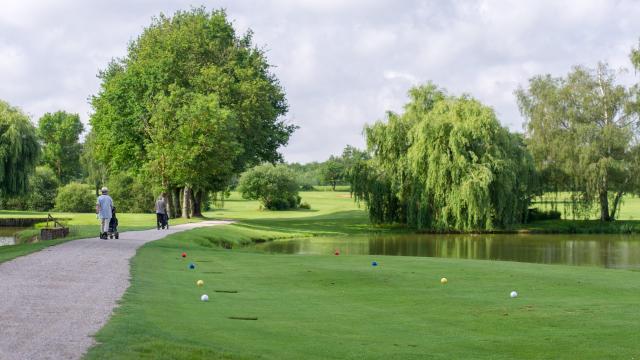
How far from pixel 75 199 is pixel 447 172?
5411 cm

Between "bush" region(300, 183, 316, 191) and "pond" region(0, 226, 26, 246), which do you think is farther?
"bush" region(300, 183, 316, 191)

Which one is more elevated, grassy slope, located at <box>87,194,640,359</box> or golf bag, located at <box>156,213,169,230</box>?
golf bag, located at <box>156,213,169,230</box>

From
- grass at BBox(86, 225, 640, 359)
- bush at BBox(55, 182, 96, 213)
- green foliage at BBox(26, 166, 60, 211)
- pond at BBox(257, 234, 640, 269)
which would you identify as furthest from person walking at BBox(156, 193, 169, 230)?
green foliage at BBox(26, 166, 60, 211)

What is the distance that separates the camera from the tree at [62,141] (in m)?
132

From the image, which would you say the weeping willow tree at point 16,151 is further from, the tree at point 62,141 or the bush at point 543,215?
the tree at point 62,141

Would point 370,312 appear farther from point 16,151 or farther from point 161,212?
point 16,151

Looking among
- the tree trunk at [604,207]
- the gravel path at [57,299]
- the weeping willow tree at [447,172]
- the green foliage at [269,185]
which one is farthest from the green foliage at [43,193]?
the gravel path at [57,299]

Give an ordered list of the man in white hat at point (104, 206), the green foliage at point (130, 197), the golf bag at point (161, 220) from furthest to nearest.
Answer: the green foliage at point (130, 197)
the golf bag at point (161, 220)
the man in white hat at point (104, 206)

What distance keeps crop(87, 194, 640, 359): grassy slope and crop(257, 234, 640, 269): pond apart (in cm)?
1132

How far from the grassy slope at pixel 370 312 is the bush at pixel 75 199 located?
70949 millimetres

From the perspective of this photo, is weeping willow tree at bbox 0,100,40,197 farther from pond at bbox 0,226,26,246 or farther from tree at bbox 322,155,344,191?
tree at bbox 322,155,344,191

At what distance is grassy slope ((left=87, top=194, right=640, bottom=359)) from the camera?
37.2ft

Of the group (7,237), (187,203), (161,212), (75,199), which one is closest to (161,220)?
(161,212)

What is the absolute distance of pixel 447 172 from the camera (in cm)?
5631
